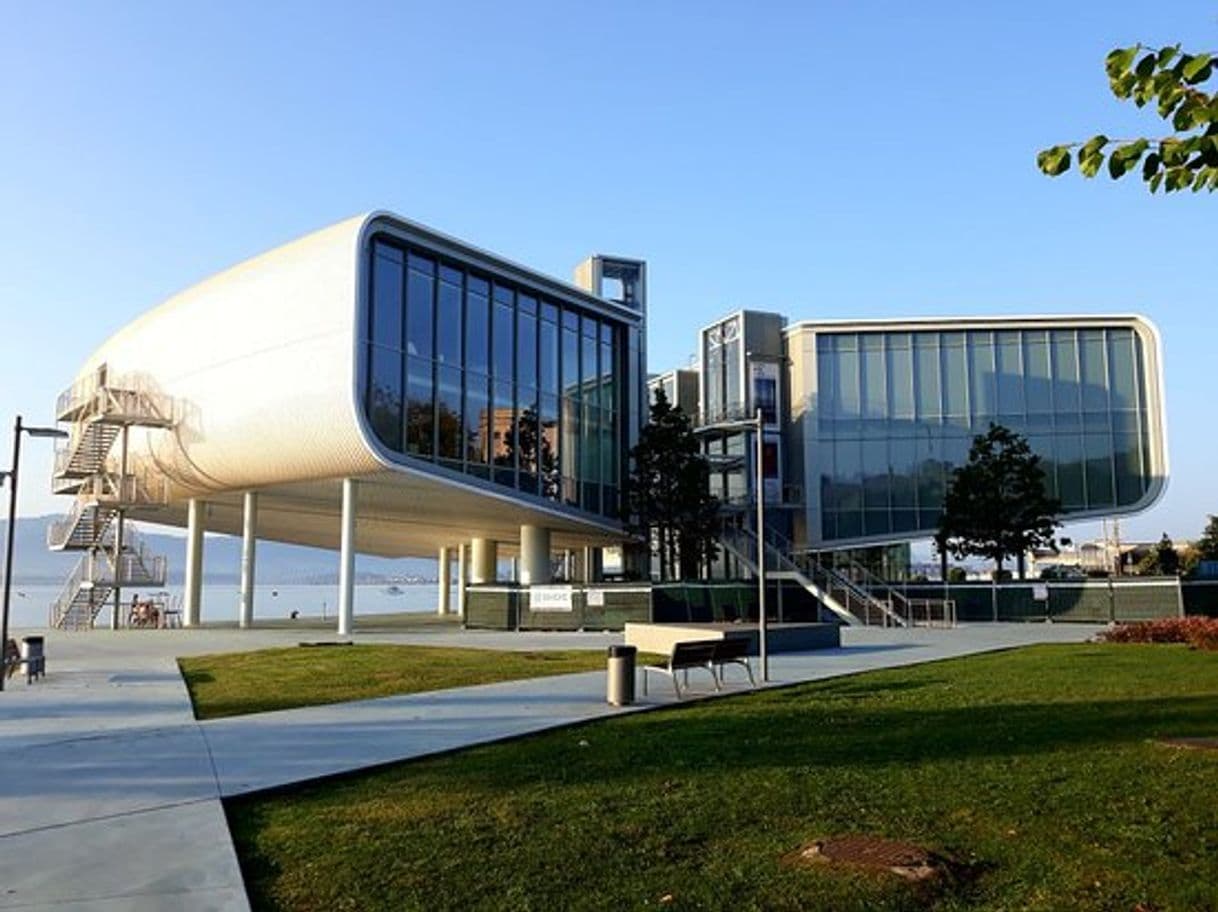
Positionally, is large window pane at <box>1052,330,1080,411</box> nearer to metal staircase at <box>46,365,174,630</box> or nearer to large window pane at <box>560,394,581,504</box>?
large window pane at <box>560,394,581,504</box>

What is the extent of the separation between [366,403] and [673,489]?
1532cm

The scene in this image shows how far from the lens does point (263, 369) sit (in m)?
36.1

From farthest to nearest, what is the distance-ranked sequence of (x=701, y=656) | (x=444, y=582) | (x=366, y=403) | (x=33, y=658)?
(x=444, y=582) < (x=366, y=403) < (x=33, y=658) < (x=701, y=656)

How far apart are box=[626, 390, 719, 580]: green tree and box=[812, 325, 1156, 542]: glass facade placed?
8.43 m

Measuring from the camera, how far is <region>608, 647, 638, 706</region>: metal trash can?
14.5 m

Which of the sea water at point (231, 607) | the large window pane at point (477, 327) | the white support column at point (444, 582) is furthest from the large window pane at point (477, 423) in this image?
the white support column at point (444, 582)

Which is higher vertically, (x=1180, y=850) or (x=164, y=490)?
(x=164, y=490)

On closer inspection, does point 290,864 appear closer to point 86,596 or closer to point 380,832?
point 380,832

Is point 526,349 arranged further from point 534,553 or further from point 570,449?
point 534,553

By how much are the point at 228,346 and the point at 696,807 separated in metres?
34.1

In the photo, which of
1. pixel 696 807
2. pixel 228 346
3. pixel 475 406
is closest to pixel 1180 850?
pixel 696 807

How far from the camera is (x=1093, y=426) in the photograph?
162 feet

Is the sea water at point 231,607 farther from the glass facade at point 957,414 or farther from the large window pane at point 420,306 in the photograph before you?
the glass facade at point 957,414

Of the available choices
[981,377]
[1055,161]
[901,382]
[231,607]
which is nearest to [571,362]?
[901,382]
